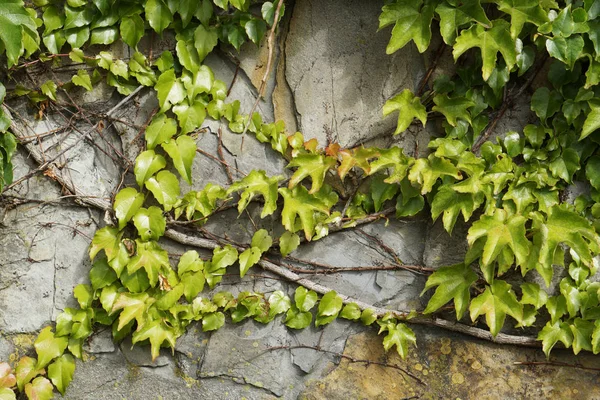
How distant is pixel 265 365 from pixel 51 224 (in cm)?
97

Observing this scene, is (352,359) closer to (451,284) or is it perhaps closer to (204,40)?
(451,284)

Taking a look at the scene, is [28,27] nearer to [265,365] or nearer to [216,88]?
[216,88]

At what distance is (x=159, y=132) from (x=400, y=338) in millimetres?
1163

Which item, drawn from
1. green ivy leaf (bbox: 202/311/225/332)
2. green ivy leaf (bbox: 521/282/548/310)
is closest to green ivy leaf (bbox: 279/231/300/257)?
green ivy leaf (bbox: 202/311/225/332)

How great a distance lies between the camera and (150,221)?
6.86 feet

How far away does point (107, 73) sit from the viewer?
2.11 metres

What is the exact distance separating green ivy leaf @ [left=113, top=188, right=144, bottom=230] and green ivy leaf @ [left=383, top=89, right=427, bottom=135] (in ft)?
3.09

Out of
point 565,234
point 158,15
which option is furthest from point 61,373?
point 565,234

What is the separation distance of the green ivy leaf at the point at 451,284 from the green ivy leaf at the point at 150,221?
980 millimetres

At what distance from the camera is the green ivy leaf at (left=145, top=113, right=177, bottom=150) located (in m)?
2.07

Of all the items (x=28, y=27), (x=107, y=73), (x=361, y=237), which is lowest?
(x=361, y=237)

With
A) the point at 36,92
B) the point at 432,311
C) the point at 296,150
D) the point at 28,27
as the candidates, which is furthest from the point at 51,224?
the point at 432,311

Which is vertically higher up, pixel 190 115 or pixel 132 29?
pixel 132 29

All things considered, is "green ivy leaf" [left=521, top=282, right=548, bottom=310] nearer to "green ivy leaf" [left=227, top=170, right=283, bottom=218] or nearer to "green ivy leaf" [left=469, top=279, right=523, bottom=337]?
"green ivy leaf" [left=469, top=279, right=523, bottom=337]
